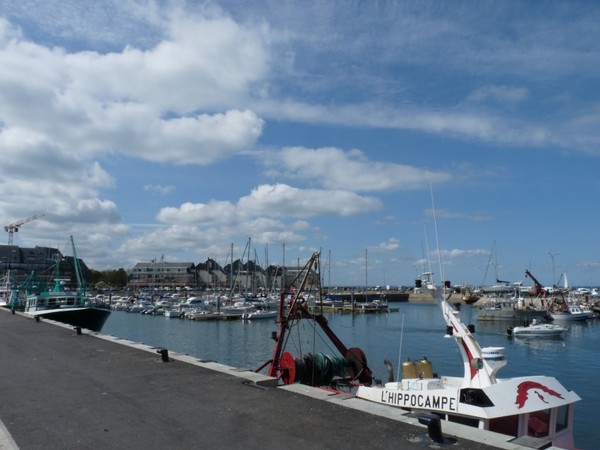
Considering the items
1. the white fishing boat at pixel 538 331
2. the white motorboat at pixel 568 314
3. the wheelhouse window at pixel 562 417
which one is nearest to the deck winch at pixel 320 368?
the wheelhouse window at pixel 562 417

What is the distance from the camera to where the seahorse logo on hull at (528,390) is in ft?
39.2

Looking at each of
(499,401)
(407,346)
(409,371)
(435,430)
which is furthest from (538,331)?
(435,430)

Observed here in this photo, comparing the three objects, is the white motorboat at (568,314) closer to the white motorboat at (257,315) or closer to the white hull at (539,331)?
the white hull at (539,331)

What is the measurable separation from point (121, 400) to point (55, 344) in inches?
498

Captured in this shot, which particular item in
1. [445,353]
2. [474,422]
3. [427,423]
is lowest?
[445,353]

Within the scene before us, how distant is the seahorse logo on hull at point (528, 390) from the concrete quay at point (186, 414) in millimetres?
3707

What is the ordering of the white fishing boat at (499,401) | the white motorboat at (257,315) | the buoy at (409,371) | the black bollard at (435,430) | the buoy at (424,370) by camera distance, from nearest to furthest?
1. the black bollard at (435,430)
2. the white fishing boat at (499,401)
3. the buoy at (409,371)
4. the buoy at (424,370)
5. the white motorboat at (257,315)

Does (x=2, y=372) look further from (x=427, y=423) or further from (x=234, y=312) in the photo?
(x=234, y=312)

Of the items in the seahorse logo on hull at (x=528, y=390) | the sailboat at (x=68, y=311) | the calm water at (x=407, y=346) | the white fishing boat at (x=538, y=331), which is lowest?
the calm water at (x=407, y=346)


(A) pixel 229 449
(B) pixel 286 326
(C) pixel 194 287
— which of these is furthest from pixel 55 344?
(C) pixel 194 287

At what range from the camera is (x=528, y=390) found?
12227 mm

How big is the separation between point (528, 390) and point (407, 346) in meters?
40.3

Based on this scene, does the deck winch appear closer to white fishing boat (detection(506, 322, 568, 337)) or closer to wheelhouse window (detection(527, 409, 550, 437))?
wheelhouse window (detection(527, 409, 550, 437))

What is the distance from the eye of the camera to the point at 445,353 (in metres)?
43.8
